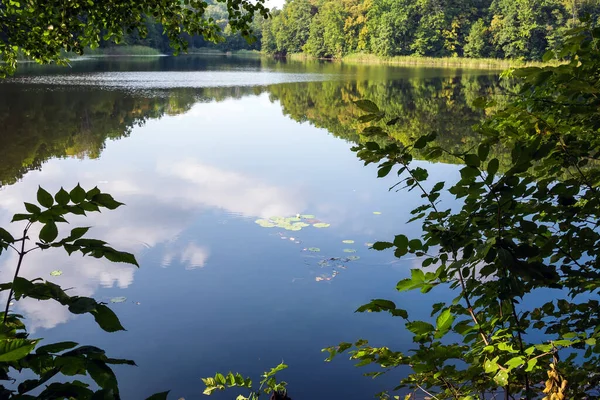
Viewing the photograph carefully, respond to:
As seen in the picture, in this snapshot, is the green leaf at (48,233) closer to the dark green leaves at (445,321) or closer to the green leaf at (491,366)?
the dark green leaves at (445,321)

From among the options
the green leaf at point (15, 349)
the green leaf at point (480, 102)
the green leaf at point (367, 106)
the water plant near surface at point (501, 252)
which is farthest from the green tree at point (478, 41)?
the green leaf at point (15, 349)

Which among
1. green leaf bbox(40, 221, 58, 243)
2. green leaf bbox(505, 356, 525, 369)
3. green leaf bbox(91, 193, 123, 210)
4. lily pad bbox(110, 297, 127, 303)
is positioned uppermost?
green leaf bbox(91, 193, 123, 210)

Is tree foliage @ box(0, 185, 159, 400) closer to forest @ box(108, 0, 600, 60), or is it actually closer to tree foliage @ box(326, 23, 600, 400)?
tree foliage @ box(326, 23, 600, 400)

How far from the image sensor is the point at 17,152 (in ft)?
40.1

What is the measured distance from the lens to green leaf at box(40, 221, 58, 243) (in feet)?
3.72

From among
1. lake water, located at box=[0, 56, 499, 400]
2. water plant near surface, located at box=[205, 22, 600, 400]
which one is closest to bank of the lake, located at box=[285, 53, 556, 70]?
lake water, located at box=[0, 56, 499, 400]

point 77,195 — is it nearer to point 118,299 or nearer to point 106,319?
point 106,319

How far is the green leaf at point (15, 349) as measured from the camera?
816mm

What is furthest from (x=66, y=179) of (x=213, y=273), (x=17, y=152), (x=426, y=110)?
(x=426, y=110)

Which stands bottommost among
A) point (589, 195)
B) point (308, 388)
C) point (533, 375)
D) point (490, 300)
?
point (308, 388)

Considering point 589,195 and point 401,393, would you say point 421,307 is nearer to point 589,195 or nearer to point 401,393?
point 401,393

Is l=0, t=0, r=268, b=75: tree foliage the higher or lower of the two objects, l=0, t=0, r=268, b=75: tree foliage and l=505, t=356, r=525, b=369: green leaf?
the higher

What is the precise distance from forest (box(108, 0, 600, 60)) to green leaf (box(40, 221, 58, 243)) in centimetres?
4478

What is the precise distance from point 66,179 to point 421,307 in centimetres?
817
